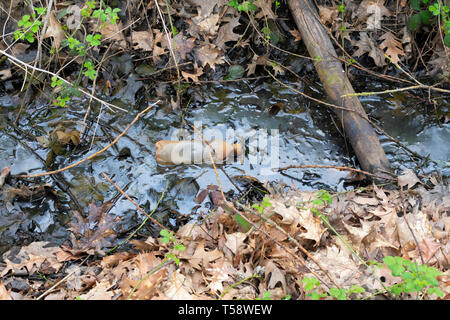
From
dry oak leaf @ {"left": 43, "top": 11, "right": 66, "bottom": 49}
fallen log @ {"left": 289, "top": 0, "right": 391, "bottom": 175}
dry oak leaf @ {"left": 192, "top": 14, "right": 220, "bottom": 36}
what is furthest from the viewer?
dry oak leaf @ {"left": 192, "top": 14, "right": 220, "bottom": 36}

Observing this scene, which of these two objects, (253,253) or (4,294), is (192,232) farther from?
→ (4,294)

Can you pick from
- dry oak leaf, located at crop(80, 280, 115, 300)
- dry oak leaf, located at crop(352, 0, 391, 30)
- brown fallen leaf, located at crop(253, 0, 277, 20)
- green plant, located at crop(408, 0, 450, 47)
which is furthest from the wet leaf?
dry oak leaf, located at crop(80, 280, 115, 300)

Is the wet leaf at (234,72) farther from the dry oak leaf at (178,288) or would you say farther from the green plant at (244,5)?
the dry oak leaf at (178,288)

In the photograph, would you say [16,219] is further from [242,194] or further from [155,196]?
[242,194]

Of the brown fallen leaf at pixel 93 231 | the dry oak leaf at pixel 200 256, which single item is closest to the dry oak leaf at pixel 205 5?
the brown fallen leaf at pixel 93 231

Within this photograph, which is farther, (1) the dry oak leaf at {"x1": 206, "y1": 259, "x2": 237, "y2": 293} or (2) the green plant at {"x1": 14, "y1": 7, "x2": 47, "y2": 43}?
(2) the green plant at {"x1": 14, "y1": 7, "x2": 47, "y2": 43}

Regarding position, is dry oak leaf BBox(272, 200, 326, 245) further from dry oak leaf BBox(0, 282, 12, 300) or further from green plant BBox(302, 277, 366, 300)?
dry oak leaf BBox(0, 282, 12, 300)

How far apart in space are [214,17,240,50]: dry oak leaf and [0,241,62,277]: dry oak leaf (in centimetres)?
270

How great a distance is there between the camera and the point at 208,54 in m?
4.29

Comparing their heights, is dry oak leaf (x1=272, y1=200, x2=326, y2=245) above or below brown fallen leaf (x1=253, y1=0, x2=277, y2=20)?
below

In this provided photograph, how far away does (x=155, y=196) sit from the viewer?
136 inches

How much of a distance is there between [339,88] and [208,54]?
146 cm

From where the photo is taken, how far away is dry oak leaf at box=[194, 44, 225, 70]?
4.27 m

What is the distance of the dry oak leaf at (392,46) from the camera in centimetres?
431
